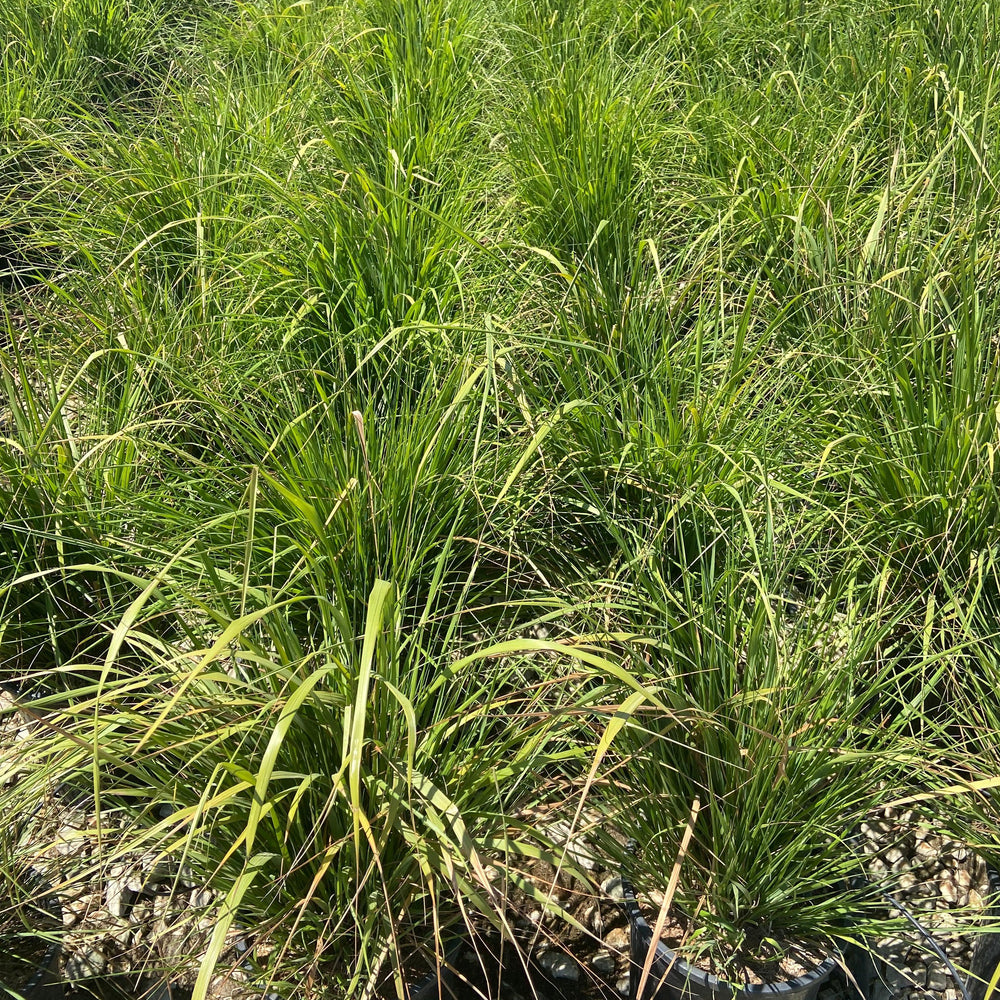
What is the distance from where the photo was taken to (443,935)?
1404 millimetres

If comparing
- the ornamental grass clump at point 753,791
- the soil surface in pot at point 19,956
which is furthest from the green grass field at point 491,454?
the soil surface in pot at point 19,956

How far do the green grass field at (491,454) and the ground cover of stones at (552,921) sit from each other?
8cm

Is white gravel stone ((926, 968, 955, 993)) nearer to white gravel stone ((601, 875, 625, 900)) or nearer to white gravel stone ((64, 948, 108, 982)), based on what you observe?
white gravel stone ((601, 875, 625, 900))

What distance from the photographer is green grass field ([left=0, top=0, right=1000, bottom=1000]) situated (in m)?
1.38

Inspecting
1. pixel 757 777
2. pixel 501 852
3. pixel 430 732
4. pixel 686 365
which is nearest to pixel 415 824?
pixel 430 732

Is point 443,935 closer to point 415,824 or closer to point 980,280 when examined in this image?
point 415,824

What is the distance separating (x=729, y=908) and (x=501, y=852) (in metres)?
0.34

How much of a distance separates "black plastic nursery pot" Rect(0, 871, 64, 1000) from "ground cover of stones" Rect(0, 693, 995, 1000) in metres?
0.03

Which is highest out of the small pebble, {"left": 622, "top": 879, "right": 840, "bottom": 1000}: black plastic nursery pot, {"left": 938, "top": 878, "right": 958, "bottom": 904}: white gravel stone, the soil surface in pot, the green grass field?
the green grass field

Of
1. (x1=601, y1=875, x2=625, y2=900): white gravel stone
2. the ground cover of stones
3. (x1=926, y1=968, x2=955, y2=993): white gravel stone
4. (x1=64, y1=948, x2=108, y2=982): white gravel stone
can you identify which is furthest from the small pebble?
(x1=64, y1=948, x2=108, y2=982): white gravel stone

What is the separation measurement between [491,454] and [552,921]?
0.81m

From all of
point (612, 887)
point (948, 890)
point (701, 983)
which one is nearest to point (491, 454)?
point (612, 887)

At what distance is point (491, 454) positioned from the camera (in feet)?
6.25

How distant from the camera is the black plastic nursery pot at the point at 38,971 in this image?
1.46 meters
